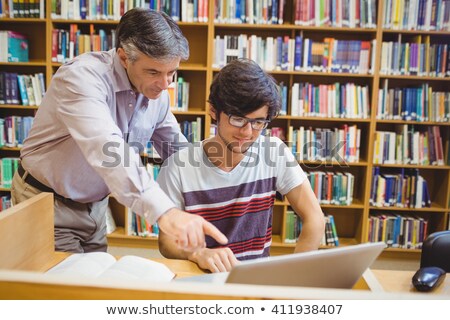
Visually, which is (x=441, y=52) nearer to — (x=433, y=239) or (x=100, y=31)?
(x=433, y=239)

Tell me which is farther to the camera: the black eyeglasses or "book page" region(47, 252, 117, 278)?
the black eyeglasses

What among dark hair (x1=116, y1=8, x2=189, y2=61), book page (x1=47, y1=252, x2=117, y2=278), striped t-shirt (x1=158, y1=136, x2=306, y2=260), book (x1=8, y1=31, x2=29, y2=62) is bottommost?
book page (x1=47, y1=252, x2=117, y2=278)

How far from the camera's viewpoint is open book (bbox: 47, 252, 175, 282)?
38.8 inches

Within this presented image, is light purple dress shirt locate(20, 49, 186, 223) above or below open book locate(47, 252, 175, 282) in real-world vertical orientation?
Answer: above

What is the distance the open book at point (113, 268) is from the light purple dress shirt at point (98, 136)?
0.49 feet

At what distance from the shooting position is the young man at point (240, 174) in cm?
131

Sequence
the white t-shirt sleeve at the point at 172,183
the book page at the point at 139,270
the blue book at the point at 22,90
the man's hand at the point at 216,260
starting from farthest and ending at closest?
the blue book at the point at 22,90, the white t-shirt sleeve at the point at 172,183, the man's hand at the point at 216,260, the book page at the point at 139,270

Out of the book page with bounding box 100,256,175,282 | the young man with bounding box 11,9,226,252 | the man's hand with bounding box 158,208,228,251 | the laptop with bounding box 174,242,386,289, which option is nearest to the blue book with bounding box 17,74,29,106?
the young man with bounding box 11,9,226,252

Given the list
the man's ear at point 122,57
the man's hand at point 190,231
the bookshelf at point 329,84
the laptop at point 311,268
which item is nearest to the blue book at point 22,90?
the bookshelf at point 329,84

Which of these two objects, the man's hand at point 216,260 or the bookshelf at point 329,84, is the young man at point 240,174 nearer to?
the man's hand at point 216,260

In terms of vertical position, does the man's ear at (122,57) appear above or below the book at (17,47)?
below

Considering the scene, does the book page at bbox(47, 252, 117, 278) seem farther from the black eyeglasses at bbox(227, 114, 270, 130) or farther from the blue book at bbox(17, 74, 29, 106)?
the blue book at bbox(17, 74, 29, 106)

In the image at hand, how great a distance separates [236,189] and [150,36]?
0.57 meters

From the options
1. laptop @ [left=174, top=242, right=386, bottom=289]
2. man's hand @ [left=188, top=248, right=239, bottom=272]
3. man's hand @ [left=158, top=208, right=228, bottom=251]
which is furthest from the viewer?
man's hand @ [left=188, top=248, right=239, bottom=272]
